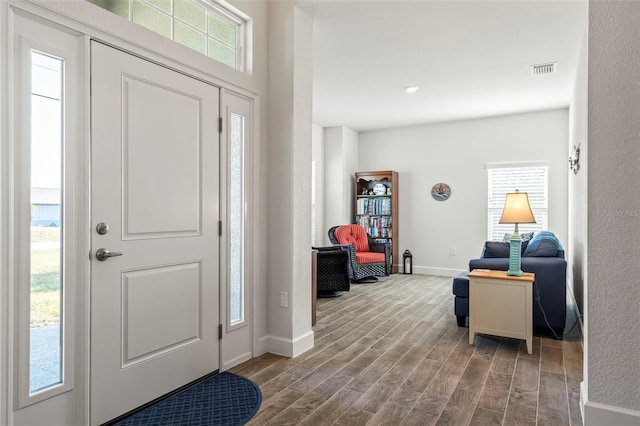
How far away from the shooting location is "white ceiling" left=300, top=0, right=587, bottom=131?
3.18 m

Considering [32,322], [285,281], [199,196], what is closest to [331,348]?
[285,281]

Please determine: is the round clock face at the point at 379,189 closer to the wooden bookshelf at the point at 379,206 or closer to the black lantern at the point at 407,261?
the wooden bookshelf at the point at 379,206

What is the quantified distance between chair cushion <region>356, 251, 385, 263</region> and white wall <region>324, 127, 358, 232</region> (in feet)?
3.22

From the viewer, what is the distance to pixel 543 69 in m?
4.36

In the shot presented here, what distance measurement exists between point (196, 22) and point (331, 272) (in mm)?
3507

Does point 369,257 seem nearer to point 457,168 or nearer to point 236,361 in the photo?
point 457,168

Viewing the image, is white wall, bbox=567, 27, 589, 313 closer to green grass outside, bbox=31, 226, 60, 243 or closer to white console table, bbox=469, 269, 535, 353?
white console table, bbox=469, 269, 535, 353

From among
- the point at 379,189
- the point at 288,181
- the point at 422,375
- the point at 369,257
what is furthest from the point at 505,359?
the point at 379,189

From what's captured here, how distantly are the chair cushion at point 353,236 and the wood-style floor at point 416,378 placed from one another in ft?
8.45

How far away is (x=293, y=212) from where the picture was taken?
3.08 metres

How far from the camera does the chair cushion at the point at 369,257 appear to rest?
6.46 m

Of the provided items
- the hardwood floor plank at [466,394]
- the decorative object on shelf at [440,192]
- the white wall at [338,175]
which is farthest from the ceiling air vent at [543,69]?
the white wall at [338,175]

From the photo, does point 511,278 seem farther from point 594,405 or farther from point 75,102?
point 75,102

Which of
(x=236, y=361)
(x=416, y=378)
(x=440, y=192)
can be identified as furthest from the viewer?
(x=440, y=192)
